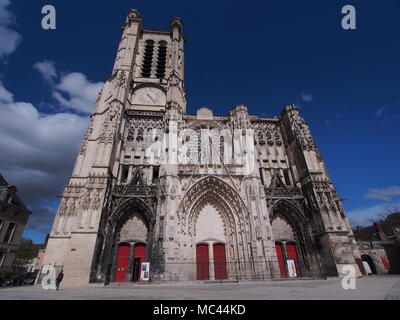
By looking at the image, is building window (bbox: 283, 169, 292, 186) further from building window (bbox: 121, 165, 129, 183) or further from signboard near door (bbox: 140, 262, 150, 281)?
building window (bbox: 121, 165, 129, 183)

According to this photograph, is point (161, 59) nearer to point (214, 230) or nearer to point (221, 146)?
point (221, 146)

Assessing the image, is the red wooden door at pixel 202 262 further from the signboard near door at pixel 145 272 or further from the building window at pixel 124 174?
the building window at pixel 124 174

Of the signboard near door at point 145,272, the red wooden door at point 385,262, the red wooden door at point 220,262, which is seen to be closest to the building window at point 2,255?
the signboard near door at point 145,272

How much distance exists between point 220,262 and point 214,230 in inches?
93.6

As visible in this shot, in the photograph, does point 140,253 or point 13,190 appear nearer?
point 140,253

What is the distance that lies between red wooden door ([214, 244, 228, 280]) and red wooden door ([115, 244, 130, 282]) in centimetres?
680

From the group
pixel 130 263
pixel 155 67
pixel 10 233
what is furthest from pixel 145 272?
pixel 155 67

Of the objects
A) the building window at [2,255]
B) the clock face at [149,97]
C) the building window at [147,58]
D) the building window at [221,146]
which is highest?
the building window at [147,58]

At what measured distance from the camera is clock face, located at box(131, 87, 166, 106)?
23944 mm

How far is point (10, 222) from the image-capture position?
750 inches

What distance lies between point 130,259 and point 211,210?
7328 mm

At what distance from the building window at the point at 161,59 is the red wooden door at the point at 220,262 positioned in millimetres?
23596

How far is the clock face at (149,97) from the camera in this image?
2394cm
